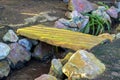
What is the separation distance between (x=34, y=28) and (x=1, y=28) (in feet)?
1.80

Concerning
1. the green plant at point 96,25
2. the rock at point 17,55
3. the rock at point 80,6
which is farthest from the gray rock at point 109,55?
the rock at point 80,6

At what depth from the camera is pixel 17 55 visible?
5.14 meters

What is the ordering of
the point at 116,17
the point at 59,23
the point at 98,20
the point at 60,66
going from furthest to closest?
1. the point at 116,17
2. the point at 98,20
3. the point at 59,23
4. the point at 60,66

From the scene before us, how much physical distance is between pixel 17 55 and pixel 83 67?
163 centimetres

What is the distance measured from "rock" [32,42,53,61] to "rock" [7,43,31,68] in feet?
0.47

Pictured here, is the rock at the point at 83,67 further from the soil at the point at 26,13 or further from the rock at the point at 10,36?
the rock at the point at 10,36

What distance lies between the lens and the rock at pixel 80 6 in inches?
273

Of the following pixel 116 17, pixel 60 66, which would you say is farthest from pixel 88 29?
pixel 60 66

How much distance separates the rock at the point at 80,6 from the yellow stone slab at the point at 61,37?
4.83 feet

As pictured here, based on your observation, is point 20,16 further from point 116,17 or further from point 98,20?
point 116,17

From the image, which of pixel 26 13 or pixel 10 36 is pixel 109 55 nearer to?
Result: pixel 10 36

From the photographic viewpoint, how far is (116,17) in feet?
23.3

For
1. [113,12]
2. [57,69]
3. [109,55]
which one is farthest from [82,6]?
[57,69]

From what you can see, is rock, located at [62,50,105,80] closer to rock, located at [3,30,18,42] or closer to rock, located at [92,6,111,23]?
rock, located at [3,30,18,42]
